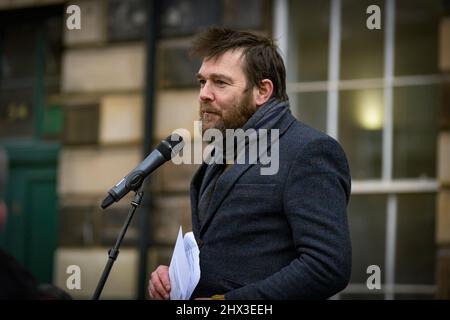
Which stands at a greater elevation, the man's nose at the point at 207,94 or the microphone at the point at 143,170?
the man's nose at the point at 207,94

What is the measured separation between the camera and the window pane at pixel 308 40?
6707 mm

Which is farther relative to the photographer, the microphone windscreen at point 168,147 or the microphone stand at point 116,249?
the microphone windscreen at point 168,147

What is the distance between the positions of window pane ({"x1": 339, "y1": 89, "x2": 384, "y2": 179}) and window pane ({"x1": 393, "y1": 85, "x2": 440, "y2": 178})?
13cm

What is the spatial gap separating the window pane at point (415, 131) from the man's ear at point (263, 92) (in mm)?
3292

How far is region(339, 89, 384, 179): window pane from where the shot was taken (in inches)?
251

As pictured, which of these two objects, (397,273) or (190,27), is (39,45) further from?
(397,273)

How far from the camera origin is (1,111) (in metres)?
8.30

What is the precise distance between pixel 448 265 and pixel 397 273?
0.38 m

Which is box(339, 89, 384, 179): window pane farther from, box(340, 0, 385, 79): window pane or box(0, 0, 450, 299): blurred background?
box(340, 0, 385, 79): window pane

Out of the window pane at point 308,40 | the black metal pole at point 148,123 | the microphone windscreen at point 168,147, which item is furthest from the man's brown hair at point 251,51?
the black metal pole at point 148,123

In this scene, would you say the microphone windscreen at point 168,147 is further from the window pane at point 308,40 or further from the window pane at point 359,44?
the window pane at point 308,40

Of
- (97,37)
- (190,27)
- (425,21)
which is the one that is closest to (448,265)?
(425,21)

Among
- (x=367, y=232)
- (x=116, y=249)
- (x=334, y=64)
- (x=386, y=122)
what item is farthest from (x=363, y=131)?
(x=116, y=249)
